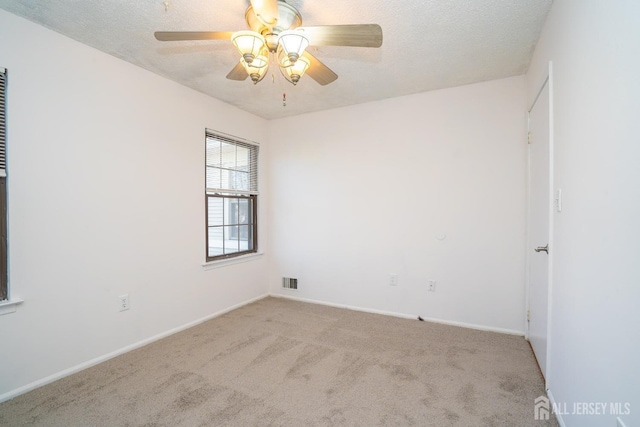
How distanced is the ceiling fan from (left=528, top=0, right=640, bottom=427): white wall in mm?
925

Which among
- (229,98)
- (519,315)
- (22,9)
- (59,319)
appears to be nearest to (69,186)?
(59,319)

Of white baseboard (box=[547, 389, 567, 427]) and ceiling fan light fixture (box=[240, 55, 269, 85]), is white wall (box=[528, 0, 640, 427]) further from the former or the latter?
ceiling fan light fixture (box=[240, 55, 269, 85])

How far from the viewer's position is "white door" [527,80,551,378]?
203 centimetres

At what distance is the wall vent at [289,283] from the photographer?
13.2 feet

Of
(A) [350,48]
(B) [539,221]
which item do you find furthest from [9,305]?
(B) [539,221]

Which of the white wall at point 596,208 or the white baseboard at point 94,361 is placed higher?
the white wall at point 596,208

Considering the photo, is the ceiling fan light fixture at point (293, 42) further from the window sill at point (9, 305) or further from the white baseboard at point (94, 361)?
the white baseboard at point (94, 361)

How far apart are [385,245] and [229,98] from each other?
8.09ft

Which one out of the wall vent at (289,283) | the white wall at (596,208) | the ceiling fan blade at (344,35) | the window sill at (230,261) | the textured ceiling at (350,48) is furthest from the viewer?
the wall vent at (289,283)

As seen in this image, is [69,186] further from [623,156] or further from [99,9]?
[623,156]

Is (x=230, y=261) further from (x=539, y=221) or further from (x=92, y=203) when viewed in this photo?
(x=539, y=221)

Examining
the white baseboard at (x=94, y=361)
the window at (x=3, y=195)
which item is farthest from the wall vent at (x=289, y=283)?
the window at (x=3, y=195)

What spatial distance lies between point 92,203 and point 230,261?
1.58 m

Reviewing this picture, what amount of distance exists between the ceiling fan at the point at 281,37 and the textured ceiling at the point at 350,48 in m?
0.30
